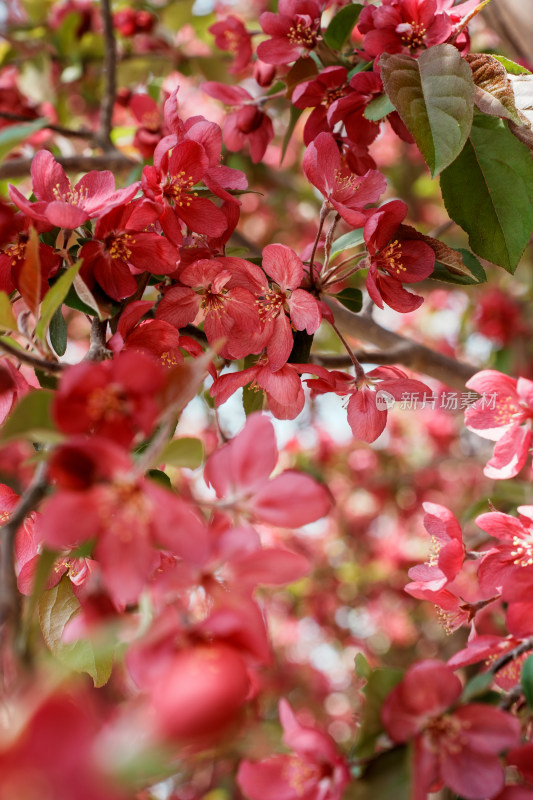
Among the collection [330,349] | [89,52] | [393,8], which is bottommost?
[330,349]

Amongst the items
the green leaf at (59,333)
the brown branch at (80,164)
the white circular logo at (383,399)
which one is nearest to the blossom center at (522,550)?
the white circular logo at (383,399)

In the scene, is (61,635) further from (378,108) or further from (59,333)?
(378,108)

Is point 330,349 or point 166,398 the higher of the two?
point 166,398

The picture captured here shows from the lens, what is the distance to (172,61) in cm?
197

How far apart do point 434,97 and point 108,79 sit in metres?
1.03

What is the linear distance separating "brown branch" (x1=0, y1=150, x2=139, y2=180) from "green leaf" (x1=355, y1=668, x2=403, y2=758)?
1068 mm

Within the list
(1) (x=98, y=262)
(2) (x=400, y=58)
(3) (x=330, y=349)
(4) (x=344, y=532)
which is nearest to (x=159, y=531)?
(1) (x=98, y=262)

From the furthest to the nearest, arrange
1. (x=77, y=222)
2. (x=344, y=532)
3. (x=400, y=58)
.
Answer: (x=344, y=532), (x=400, y=58), (x=77, y=222)

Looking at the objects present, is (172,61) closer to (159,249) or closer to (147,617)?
(159,249)

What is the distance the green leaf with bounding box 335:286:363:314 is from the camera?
957 mm

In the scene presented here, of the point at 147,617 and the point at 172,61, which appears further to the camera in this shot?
the point at 172,61

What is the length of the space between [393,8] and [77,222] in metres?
0.50

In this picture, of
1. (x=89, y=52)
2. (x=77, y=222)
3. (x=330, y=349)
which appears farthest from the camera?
(x=330, y=349)

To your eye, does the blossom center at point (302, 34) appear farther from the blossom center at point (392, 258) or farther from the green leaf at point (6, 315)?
the green leaf at point (6, 315)
